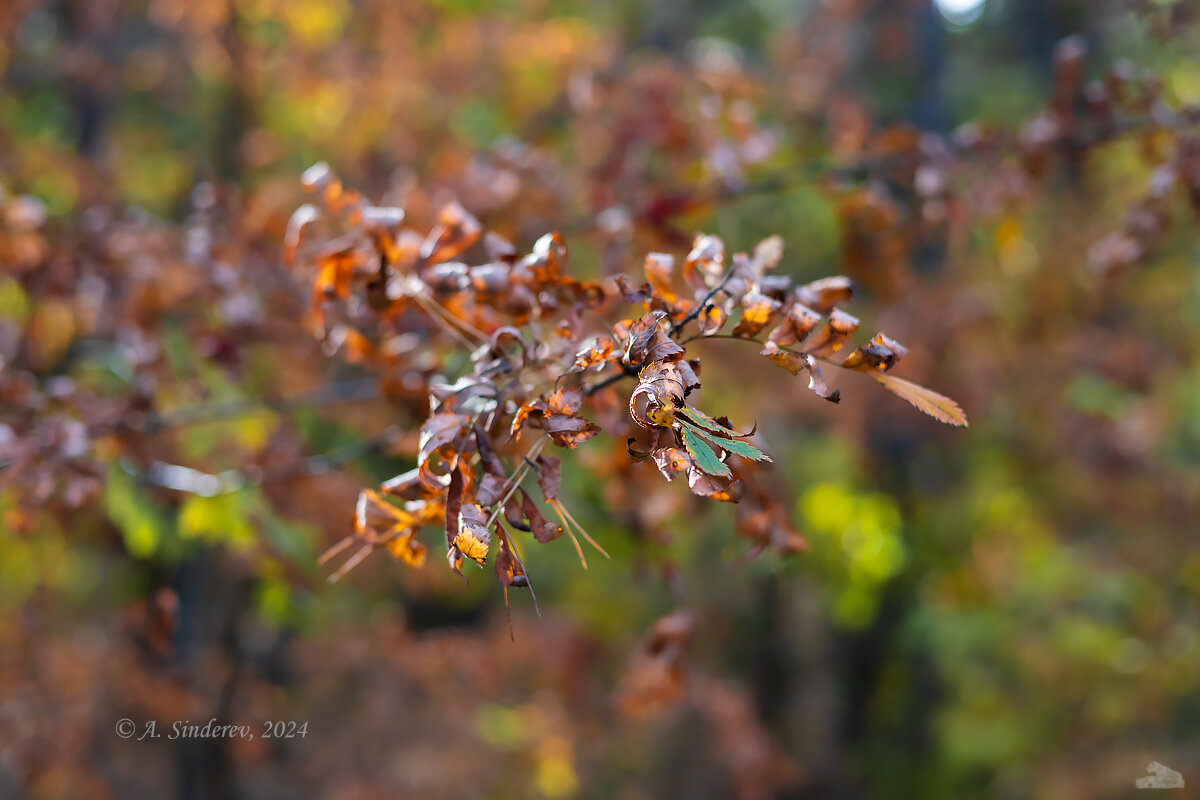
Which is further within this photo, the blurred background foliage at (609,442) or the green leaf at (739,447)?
the blurred background foliage at (609,442)

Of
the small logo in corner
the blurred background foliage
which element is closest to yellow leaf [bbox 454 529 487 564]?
the blurred background foliage

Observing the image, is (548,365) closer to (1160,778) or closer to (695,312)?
(695,312)

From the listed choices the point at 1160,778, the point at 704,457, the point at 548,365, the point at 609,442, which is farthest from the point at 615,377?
the point at 1160,778

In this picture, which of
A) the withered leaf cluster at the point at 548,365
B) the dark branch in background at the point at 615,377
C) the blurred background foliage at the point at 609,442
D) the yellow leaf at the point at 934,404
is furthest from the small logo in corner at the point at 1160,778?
the dark branch in background at the point at 615,377

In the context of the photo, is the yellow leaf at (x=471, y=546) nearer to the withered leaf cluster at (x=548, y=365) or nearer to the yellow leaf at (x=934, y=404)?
the withered leaf cluster at (x=548, y=365)

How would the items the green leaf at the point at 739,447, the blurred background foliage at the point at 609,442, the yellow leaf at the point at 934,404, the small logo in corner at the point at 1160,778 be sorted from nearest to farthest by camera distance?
the green leaf at the point at 739,447
the yellow leaf at the point at 934,404
the blurred background foliage at the point at 609,442
the small logo in corner at the point at 1160,778

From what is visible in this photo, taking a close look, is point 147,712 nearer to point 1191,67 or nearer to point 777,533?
point 777,533
